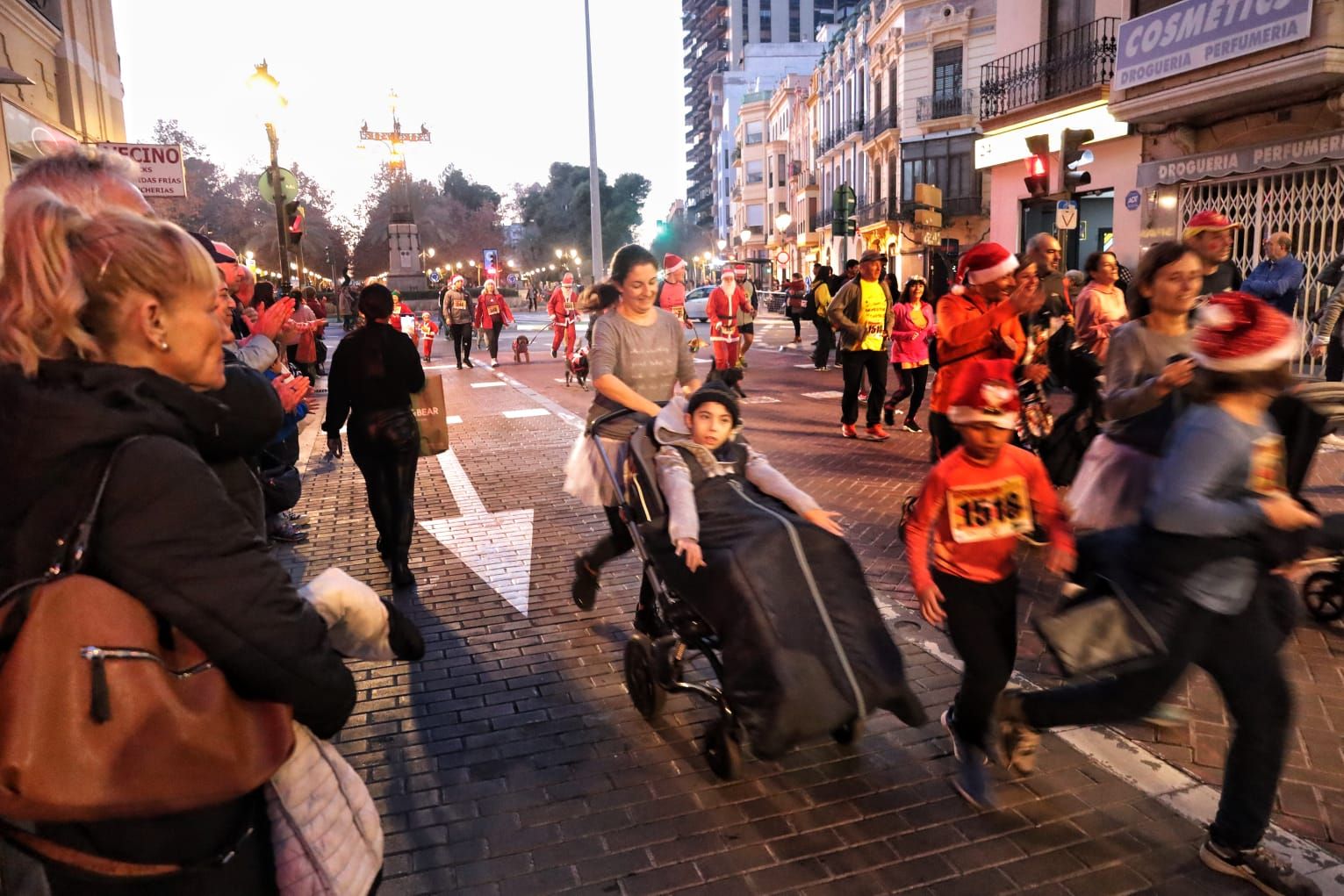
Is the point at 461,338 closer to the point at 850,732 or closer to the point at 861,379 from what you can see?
the point at 861,379

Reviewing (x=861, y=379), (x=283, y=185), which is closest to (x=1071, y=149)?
(x=861, y=379)

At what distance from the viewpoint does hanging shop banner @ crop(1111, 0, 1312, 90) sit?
12680 mm

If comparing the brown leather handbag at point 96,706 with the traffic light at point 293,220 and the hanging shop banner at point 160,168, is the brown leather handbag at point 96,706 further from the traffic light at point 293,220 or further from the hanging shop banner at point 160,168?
the traffic light at point 293,220

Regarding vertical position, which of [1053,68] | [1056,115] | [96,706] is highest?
[1053,68]

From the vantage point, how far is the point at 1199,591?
Answer: 271 centimetres

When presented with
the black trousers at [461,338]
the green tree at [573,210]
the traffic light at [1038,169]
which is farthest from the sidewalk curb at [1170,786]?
the green tree at [573,210]

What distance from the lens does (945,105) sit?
4034 centimetres

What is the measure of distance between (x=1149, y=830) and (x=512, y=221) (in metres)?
96.8

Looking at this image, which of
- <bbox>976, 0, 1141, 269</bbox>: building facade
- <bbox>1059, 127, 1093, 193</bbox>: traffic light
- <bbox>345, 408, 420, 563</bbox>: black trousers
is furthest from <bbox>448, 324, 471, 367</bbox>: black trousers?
<bbox>345, 408, 420, 563</bbox>: black trousers

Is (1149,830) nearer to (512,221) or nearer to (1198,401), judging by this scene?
(1198,401)

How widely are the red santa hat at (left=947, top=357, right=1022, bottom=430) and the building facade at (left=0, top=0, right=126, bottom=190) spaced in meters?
11.3

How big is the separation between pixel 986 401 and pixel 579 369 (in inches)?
487

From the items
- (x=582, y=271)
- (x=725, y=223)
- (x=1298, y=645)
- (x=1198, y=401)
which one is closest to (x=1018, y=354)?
(x=1298, y=645)

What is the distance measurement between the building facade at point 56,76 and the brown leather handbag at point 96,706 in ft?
38.2
